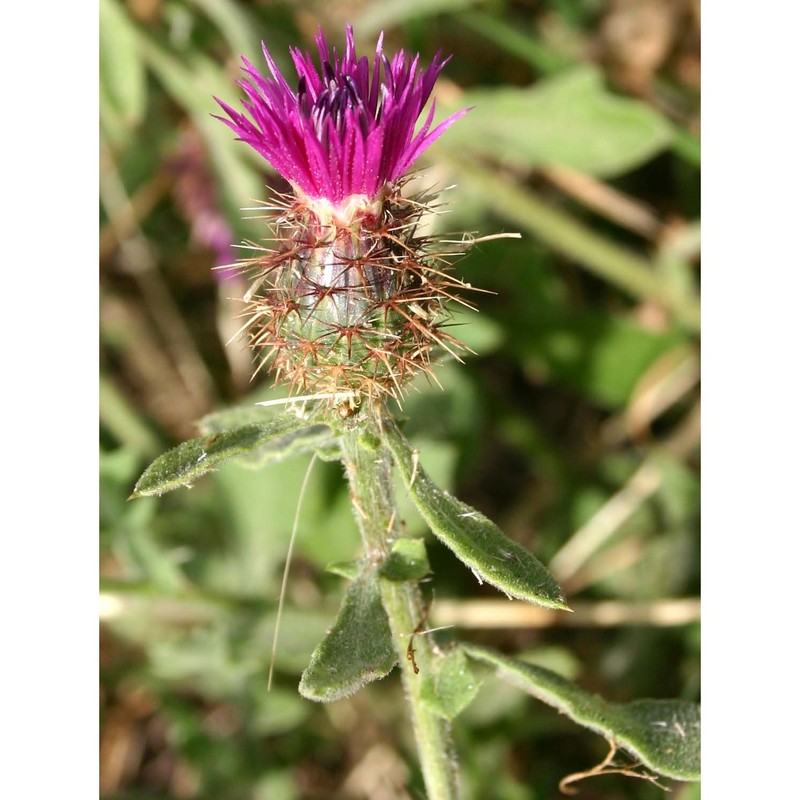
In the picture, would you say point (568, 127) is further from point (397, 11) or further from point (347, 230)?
point (347, 230)

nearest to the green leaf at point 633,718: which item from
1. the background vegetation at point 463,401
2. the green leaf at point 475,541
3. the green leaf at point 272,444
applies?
the green leaf at point 475,541

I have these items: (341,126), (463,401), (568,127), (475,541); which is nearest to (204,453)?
(475,541)

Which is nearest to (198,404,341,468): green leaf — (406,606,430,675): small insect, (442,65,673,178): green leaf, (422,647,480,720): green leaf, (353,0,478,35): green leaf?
(406,606,430,675): small insect

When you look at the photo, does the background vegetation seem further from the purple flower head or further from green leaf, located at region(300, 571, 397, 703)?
the purple flower head

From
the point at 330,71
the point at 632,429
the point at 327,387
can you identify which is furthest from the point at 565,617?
the point at 330,71

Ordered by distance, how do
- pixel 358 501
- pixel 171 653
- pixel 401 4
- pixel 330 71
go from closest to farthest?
pixel 330 71, pixel 358 501, pixel 171 653, pixel 401 4

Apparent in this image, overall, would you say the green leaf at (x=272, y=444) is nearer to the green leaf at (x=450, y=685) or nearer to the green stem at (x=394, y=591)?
the green stem at (x=394, y=591)

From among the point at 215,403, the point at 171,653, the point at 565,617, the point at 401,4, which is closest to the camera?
the point at 171,653
